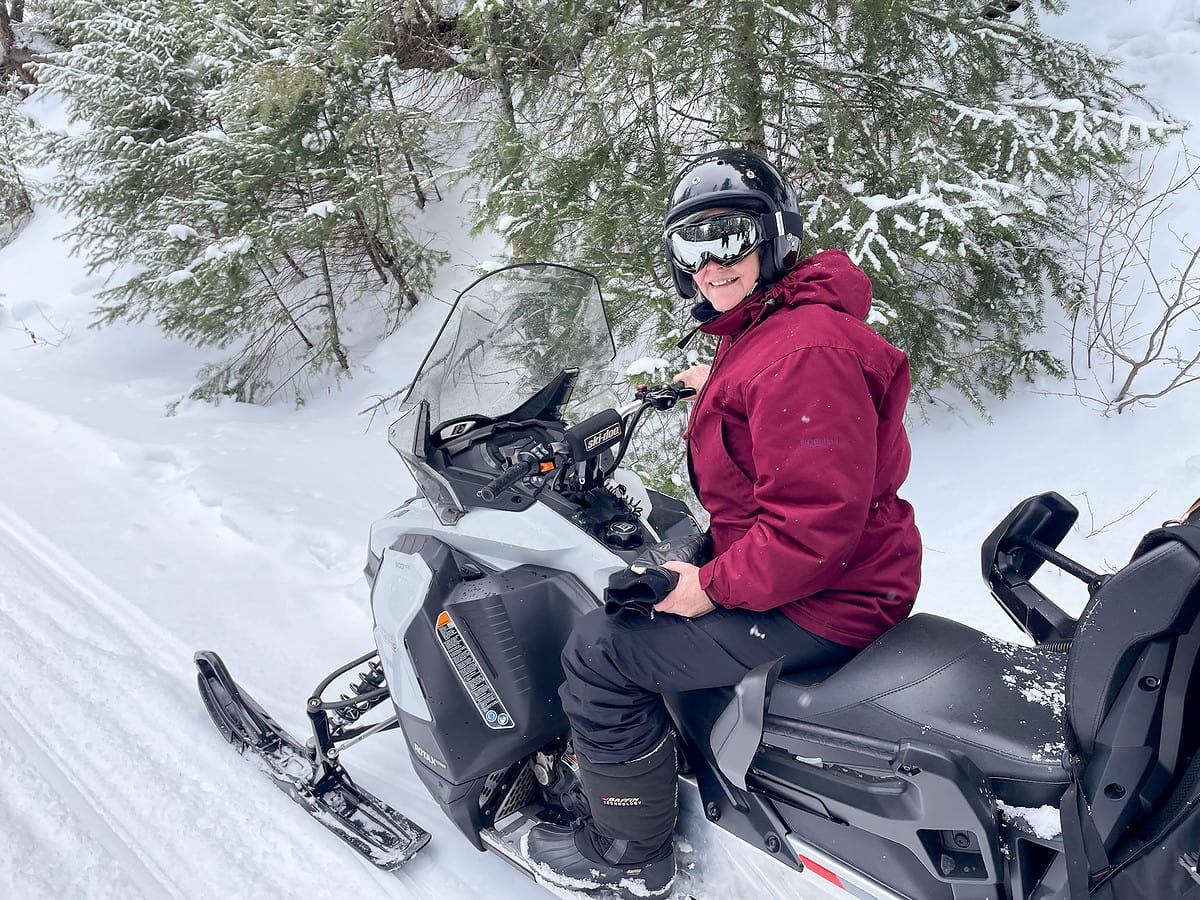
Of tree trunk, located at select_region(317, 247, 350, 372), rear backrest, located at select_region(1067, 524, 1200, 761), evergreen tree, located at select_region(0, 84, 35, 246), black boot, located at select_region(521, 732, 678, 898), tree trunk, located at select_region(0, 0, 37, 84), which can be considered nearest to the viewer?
rear backrest, located at select_region(1067, 524, 1200, 761)

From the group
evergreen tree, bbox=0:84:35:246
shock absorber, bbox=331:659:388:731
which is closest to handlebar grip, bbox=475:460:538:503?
shock absorber, bbox=331:659:388:731

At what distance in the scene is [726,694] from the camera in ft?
5.76

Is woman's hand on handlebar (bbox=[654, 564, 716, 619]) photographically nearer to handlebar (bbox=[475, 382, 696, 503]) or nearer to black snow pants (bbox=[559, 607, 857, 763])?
black snow pants (bbox=[559, 607, 857, 763])

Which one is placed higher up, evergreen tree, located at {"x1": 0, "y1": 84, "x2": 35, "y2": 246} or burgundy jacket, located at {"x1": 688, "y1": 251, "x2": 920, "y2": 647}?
evergreen tree, located at {"x1": 0, "y1": 84, "x2": 35, "y2": 246}

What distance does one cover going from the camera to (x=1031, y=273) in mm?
4527

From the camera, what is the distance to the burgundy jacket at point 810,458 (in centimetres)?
144

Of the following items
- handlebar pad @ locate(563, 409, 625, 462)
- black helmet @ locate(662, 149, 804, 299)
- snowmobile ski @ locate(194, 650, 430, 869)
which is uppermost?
black helmet @ locate(662, 149, 804, 299)

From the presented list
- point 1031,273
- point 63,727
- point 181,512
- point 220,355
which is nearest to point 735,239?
point 63,727

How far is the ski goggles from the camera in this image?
1.64 metres

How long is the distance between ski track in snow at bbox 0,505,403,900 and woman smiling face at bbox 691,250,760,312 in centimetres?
181

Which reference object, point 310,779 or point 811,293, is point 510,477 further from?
point 310,779

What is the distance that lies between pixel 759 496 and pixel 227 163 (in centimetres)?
688

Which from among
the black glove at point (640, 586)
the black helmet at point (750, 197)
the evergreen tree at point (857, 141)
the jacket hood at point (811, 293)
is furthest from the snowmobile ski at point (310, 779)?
the evergreen tree at point (857, 141)

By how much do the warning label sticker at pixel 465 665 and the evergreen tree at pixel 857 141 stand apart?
2.52 meters
